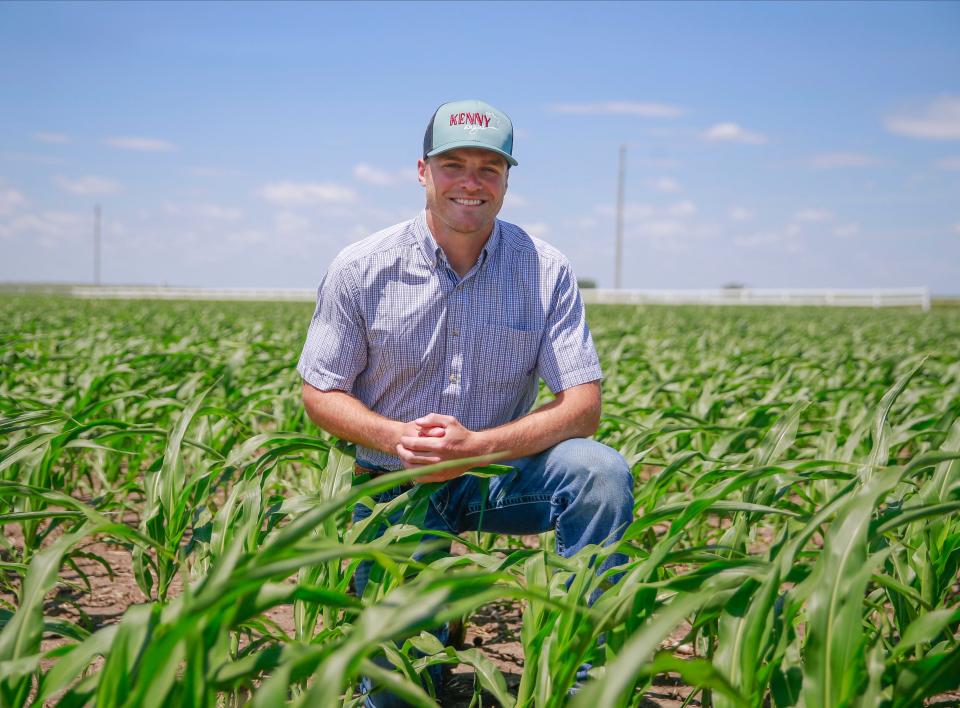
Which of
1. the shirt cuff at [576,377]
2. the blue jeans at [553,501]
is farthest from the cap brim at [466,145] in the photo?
the blue jeans at [553,501]

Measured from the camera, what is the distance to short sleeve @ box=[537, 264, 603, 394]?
269 centimetres

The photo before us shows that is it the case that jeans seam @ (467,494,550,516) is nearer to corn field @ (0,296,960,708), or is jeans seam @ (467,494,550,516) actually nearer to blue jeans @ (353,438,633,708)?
blue jeans @ (353,438,633,708)

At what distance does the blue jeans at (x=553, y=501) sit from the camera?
2.32 metres

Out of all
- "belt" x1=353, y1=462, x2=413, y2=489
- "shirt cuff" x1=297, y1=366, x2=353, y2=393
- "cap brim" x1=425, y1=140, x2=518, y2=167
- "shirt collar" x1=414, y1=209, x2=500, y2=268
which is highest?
"cap brim" x1=425, y1=140, x2=518, y2=167

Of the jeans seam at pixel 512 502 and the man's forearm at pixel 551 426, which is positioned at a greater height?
the man's forearm at pixel 551 426

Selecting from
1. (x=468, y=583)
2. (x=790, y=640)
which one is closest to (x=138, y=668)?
(x=468, y=583)

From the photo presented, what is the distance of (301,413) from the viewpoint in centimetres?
404

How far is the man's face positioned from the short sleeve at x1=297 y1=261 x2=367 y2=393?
40 cm

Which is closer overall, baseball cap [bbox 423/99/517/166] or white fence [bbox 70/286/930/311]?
baseball cap [bbox 423/99/517/166]

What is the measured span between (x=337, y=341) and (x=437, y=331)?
333 millimetres

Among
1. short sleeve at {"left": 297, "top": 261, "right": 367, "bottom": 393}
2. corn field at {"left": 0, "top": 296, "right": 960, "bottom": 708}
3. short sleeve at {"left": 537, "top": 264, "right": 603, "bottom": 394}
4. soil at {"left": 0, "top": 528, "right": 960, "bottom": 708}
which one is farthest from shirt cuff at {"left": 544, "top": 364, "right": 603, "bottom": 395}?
soil at {"left": 0, "top": 528, "right": 960, "bottom": 708}

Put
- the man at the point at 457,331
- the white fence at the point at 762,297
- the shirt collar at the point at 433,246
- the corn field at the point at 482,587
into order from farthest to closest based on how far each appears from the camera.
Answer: the white fence at the point at 762,297, the shirt collar at the point at 433,246, the man at the point at 457,331, the corn field at the point at 482,587

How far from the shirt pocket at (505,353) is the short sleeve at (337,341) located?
1.35 ft

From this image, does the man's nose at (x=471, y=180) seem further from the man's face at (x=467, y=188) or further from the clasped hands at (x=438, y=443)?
the clasped hands at (x=438, y=443)
